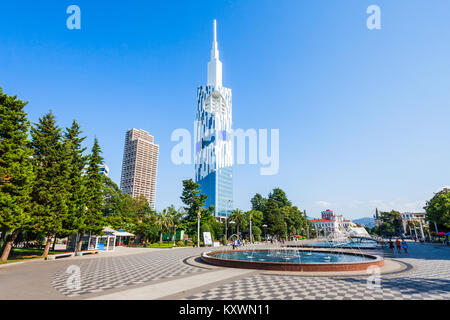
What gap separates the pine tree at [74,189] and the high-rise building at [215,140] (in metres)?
110

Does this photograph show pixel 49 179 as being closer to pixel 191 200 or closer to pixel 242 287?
pixel 242 287

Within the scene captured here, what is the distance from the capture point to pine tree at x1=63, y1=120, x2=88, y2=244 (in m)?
24.2

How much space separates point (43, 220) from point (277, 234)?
58.2m

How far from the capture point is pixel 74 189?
83.8 feet

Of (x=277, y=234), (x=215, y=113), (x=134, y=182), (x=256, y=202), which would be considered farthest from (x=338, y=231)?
(x=134, y=182)

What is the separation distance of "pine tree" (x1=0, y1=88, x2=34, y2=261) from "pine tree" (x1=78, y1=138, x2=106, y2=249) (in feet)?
27.1

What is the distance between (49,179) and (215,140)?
5390 inches

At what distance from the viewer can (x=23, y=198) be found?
59.1 ft

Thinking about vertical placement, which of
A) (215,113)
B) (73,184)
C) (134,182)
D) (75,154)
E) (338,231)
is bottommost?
(338,231)

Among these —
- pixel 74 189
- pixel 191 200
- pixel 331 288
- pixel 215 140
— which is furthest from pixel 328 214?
pixel 331 288

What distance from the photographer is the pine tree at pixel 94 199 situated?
27828 mm

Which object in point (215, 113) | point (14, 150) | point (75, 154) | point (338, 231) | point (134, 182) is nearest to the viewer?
point (14, 150)

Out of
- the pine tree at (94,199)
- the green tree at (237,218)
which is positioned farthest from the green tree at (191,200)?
the pine tree at (94,199)
